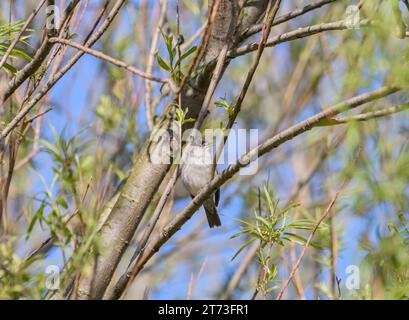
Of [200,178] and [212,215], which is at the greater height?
[200,178]

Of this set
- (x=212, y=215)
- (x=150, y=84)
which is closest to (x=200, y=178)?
(x=212, y=215)

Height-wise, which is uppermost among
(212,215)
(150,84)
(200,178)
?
(150,84)

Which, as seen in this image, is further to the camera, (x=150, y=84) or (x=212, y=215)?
(x=212, y=215)

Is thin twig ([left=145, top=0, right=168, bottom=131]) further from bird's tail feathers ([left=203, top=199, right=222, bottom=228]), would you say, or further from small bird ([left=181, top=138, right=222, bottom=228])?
bird's tail feathers ([left=203, top=199, right=222, bottom=228])

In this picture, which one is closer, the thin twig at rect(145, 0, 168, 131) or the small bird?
the thin twig at rect(145, 0, 168, 131)

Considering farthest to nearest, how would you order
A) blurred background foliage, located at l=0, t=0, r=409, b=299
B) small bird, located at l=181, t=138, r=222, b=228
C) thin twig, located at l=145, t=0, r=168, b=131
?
small bird, located at l=181, t=138, r=222, b=228, thin twig, located at l=145, t=0, r=168, b=131, blurred background foliage, located at l=0, t=0, r=409, b=299

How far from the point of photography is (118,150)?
3531mm

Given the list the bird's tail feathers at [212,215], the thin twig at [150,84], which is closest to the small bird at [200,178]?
the bird's tail feathers at [212,215]

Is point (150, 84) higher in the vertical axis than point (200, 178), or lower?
higher

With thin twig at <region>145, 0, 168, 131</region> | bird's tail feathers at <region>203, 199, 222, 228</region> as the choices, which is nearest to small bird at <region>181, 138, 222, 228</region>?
bird's tail feathers at <region>203, 199, 222, 228</region>

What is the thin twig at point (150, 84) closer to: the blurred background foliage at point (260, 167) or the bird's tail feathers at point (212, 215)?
the blurred background foliage at point (260, 167)

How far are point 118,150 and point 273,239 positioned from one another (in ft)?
5.38

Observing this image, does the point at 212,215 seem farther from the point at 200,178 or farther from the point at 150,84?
the point at 150,84
